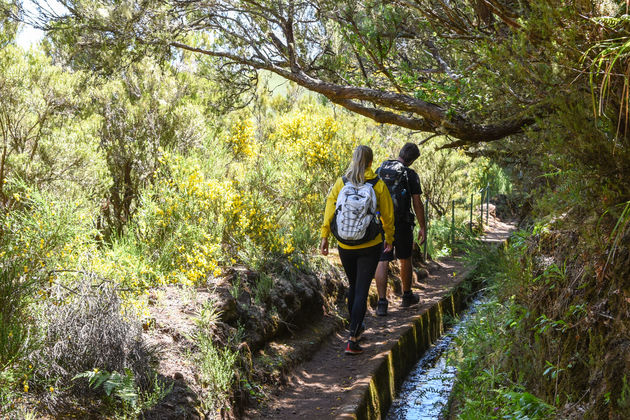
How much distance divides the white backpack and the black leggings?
0.14m

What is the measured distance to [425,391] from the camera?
5387 millimetres

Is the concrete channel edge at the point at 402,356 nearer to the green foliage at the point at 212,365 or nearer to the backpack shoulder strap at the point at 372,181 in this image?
the green foliage at the point at 212,365

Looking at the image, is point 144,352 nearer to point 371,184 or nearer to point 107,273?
point 107,273

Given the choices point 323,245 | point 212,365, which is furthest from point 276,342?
point 212,365

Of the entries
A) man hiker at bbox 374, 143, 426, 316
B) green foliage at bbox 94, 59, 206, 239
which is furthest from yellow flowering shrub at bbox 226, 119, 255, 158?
man hiker at bbox 374, 143, 426, 316

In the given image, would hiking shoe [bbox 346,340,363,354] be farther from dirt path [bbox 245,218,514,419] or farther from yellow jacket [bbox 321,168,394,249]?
yellow jacket [bbox 321,168,394,249]

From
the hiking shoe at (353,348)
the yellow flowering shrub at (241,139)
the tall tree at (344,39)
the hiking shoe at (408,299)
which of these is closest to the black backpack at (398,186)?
the tall tree at (344,39)

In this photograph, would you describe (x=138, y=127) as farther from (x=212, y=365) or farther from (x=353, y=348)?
(x=212, y=365)

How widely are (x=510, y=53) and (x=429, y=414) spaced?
3.23 metres

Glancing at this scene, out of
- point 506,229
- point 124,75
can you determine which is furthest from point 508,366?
point 506,229

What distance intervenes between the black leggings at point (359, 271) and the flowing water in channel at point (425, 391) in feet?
2.60

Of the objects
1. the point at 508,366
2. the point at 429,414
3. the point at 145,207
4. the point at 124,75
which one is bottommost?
the point at 429,414

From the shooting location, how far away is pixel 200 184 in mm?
5680

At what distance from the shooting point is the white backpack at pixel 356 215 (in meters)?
5.02
